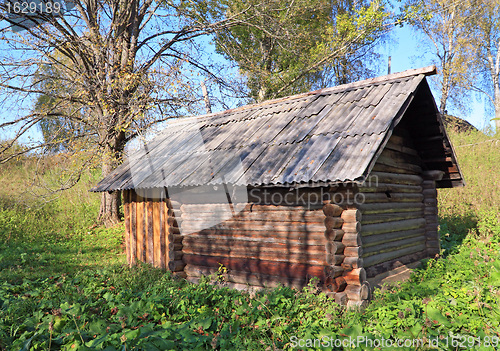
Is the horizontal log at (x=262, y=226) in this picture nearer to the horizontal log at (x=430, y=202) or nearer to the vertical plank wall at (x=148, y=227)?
the vertical plank wall at (x=148, y=227)

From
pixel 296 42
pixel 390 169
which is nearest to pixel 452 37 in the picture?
pixel 296 42

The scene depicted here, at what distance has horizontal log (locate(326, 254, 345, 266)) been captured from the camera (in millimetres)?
5891

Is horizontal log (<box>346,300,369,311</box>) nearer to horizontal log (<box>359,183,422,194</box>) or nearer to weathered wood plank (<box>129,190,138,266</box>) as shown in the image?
horizontal log (<box>359,183,422,194</box>)

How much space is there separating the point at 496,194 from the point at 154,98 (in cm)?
1298

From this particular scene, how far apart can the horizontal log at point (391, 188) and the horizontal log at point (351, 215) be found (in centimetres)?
60

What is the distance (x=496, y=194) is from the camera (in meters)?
13.0

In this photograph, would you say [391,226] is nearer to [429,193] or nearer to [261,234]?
[429,193]

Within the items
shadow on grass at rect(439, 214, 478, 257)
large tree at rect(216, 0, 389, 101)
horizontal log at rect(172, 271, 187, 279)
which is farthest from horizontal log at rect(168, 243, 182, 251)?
large tree at rect(216, 0, 389, 101)

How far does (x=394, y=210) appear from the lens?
7645 millimetres

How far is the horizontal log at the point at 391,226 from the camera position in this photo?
21.6 feet

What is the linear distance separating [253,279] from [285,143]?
9.26ft

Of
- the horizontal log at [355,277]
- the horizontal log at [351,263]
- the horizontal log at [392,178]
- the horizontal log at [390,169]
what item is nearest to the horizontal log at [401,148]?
the horizontal log at [390,169]

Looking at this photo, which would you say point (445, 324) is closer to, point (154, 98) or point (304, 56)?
point (154, 98)

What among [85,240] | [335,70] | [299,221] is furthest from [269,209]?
[335,70]
